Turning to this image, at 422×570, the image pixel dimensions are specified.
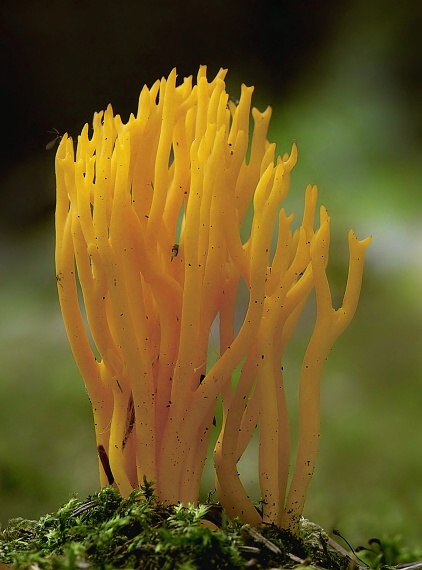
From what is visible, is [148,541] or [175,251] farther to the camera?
[175,251]

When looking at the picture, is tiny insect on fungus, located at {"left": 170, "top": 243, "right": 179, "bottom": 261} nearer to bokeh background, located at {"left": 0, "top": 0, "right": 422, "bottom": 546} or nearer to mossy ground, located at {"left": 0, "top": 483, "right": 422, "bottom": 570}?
mossy ground, located at {"left": 0, "top": 483, "right": 422, "bottom": 570}

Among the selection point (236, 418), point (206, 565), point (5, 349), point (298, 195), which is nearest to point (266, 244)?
point (236, 418)

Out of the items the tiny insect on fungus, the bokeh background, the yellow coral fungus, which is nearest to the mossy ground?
the yellow coral fungus

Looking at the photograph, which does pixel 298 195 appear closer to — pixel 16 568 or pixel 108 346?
pixel 108 346

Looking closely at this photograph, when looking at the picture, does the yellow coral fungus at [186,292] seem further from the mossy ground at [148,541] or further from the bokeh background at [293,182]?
the bokeh background at [293,182]

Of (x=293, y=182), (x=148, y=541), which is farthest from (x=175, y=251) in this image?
(x=293, y=182)

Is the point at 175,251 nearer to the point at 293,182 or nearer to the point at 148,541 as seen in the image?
the point at 148,541
